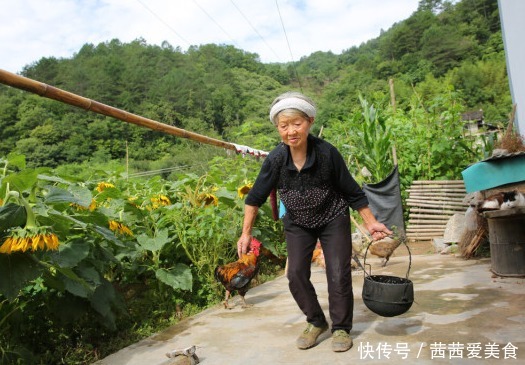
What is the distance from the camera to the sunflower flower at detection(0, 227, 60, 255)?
212 centimetres

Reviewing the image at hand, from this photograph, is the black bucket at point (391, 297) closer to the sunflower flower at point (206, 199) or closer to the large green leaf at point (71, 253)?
the large green leaf at point (71, 253)

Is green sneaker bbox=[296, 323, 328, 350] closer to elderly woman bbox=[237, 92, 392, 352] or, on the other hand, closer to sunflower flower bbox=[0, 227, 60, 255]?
elderly woman bbox=[237, 92, 392, 352]

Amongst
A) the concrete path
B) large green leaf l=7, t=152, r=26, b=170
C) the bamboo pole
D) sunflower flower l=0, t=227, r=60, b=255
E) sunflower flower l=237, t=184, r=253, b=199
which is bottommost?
the concrete path

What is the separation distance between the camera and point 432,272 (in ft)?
16.3

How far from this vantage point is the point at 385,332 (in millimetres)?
3006

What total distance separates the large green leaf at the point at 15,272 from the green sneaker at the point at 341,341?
170 cm

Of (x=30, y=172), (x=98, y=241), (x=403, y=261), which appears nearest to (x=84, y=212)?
(x=98, y=241)

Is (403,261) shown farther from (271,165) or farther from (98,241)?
(98,241)

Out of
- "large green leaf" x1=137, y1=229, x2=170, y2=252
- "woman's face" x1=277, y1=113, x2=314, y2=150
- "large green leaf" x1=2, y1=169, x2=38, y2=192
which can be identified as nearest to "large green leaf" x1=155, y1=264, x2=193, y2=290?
"large green leaf" x1=137, y1=229, x2=170, y2=252

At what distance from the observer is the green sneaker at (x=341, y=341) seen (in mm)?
2736

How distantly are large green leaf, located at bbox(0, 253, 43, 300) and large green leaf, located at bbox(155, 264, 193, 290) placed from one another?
1.49 m

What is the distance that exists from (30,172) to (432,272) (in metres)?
4.10

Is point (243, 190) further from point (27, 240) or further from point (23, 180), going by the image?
point (27, 240)

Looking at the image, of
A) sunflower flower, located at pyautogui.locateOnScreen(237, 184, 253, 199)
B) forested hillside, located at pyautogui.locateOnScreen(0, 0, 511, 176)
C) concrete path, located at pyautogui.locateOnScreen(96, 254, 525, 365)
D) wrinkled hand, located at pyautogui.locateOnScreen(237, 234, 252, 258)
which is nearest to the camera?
concrete path, located at pyautogui.locateOnScreen(96, 254, 525, 365)
